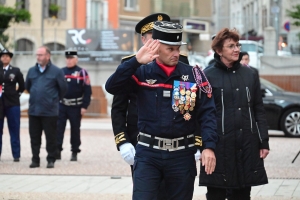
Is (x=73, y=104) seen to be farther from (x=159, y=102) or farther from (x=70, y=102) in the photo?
(x=159, y=102)

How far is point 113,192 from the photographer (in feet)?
35.4

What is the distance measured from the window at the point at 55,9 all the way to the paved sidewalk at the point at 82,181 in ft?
101

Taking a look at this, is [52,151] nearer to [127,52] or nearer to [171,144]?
[171,144]

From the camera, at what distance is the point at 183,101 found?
6.46 metres

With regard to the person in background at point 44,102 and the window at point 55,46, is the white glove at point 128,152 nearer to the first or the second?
the person in background at point 44,102

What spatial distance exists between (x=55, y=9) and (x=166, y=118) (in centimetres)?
4111

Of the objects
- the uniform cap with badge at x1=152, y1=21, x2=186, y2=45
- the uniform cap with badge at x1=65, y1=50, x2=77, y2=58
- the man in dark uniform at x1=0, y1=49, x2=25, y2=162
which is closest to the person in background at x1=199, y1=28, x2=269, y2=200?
the uniform cap with badge at x1=152, y1=21, x2=186, y2=45

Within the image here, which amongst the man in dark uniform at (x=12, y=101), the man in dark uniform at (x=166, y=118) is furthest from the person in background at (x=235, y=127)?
the man in dark uniform at (x=12, y=101)

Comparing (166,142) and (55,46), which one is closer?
(166,142)

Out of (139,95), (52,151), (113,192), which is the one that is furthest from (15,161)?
(139,95)

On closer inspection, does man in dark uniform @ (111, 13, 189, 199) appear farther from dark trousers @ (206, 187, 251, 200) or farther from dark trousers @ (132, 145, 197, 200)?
dark trousers @ (206, 187, 251, 200)

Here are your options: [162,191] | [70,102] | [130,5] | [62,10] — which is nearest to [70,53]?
[70,102]

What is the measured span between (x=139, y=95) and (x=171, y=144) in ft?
1.55

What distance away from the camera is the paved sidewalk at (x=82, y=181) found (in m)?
10.4
